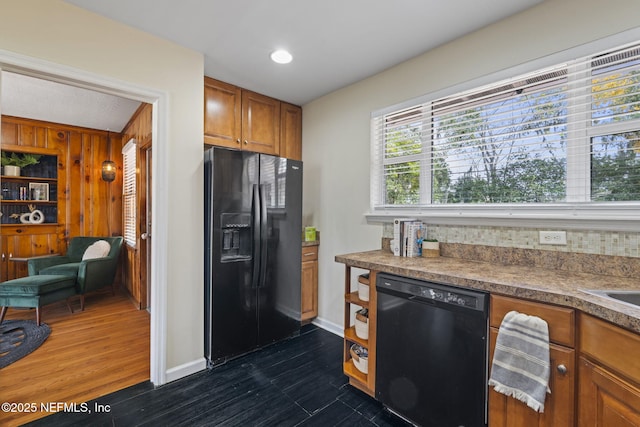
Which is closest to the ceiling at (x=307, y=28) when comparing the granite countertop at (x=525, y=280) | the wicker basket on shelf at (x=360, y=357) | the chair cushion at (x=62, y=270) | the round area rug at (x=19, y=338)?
the granite countertop at (x=525, y=280)

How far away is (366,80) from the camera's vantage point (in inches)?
106

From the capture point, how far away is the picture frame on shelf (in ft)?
13.7

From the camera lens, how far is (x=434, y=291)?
5.03 ft

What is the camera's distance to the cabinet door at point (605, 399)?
0.97 meters

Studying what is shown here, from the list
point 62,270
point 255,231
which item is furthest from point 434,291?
point 62,270

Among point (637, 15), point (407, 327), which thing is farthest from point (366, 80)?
point (407, 327)

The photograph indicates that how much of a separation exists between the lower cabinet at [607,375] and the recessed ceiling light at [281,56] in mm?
2428

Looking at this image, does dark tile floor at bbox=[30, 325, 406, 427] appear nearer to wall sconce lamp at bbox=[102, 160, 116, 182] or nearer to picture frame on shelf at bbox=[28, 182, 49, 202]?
wall sconce lamp at bbox=[102, 160, 116, 182]

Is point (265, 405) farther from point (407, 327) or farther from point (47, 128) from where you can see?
point (47, 128)

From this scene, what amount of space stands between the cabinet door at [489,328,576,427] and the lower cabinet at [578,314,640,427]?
33mm

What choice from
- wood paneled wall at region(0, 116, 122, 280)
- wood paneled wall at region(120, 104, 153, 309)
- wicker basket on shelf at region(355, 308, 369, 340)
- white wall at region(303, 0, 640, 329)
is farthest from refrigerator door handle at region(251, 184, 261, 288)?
wood paneled wall at region(0, 116, 122, 280)

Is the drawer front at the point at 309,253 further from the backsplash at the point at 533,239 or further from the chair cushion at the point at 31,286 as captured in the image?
the chair cushion at the point at 31,286

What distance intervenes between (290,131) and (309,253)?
1437 millimetres

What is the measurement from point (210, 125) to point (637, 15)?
2905 mm
